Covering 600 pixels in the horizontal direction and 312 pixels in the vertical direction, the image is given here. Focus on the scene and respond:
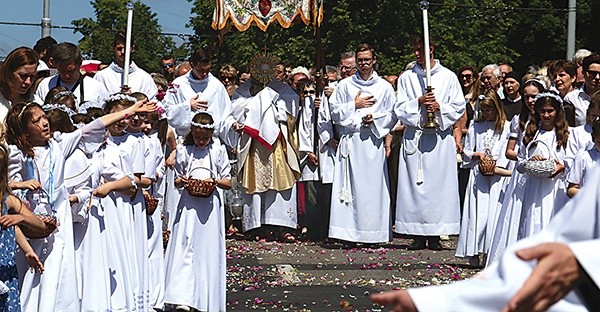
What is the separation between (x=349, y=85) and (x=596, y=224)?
455 inches

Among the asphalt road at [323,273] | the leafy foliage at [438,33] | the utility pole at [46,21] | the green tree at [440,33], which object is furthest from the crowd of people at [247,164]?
the green tree at [440,33]

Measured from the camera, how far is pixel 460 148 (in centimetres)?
1498

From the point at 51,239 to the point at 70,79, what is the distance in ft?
10.3

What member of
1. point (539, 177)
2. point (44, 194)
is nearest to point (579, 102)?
point (539, 177)

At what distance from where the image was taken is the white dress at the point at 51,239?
719 centimetres

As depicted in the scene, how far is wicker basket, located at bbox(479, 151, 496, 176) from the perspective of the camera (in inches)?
486

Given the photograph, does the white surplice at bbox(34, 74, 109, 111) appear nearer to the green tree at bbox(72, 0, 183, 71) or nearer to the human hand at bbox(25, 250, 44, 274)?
the human hand at bbox(25, 250, 44, 274)

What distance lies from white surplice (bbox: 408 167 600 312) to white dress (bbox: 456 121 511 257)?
9.30 meters

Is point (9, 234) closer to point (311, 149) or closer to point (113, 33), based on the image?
point (311, 149)

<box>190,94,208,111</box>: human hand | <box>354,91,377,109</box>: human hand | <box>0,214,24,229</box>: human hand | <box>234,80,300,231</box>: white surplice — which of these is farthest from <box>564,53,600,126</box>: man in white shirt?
<box>0,214,24,229</box>: human hand

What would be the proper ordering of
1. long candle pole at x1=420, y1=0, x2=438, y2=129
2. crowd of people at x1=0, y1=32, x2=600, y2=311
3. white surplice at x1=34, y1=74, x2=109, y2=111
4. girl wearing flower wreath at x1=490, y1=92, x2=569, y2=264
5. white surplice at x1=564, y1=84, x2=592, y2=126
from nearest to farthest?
1. crowd of people at x1=0, y1=32, x2=600, y2=311
2. girl wearing flower wreath at x1=490, y1=92, x2=569, y2=264
3. white surplice at x1=34, y1=74, x2=109, y2=111
4. white surplice at x1=564, y1=84, x2=592, y2=126
5. long candle pole at x1=420, y1=0, x2=438, y2=129

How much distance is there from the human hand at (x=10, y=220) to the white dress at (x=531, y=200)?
4697 mm

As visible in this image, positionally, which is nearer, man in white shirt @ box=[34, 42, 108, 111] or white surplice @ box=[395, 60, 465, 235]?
man in white shirt @ box=[34, 42, 108, 111]

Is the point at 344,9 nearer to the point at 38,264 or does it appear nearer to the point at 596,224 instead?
the point at 38,264
